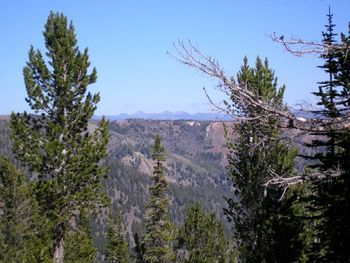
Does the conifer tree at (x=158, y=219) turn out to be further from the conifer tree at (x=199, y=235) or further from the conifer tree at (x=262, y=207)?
the conifer tree at (x=262, y=207)

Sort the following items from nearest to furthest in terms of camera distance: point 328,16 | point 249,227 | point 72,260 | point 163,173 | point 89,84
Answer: point 328,16, point 89,84, point 249,227, point 72,260, point 163,173

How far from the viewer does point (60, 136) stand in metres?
17.9

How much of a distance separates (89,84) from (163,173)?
17.7 m

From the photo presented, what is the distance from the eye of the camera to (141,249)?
1732 inches

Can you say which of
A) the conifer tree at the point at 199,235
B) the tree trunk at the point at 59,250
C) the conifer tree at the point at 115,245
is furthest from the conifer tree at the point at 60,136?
the conifer tree at the point at 115,245

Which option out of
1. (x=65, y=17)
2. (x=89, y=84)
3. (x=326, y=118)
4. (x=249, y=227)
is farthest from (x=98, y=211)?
(x=326, y=118)

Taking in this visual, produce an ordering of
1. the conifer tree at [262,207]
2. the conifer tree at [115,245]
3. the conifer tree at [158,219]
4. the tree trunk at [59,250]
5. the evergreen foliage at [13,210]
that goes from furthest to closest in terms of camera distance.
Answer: the conifer tree at [115,245] < the conifer tree at [158,219] < the evergreen foliage at [13,210] < the tree trunk at [59,250] < the conifer tree at [262,207]

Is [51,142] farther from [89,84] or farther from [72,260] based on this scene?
[72,260]

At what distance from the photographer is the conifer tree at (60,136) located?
17219 mm

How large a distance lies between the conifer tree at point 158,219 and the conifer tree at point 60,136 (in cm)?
1580

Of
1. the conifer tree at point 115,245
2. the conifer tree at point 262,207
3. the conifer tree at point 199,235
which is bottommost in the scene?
the conifer tree at point 115,245

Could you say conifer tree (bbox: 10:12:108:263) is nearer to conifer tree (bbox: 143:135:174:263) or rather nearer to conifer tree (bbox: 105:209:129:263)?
conifer tree (bbox: 143:135:174:263)

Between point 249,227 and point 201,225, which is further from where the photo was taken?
point 201,225

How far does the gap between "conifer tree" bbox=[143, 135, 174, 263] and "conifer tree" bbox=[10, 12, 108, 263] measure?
15804 mm
